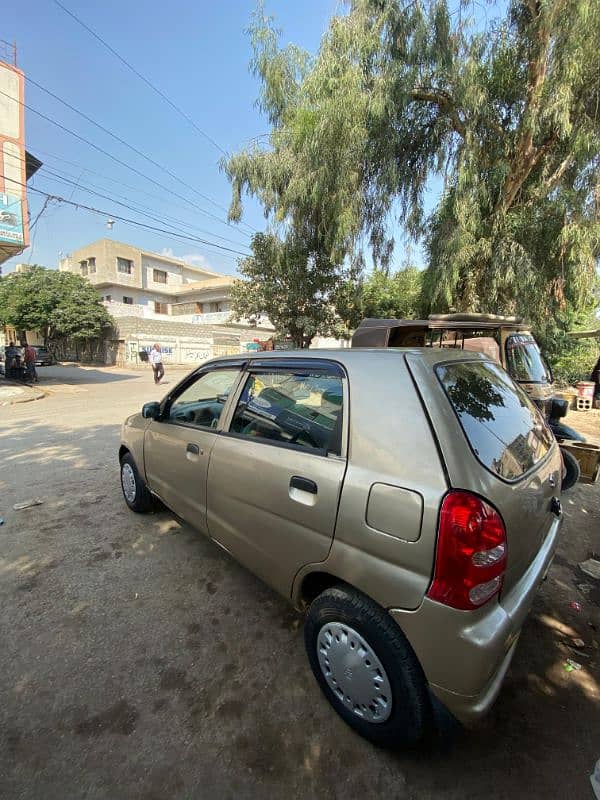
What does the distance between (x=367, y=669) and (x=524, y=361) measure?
4.73m

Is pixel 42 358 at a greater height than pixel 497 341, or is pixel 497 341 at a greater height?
pixel 497 341

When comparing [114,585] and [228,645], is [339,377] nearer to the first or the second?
[228,645]

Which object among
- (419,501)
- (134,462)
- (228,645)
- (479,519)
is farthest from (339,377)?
(134,462)

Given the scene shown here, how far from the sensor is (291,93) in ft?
35.8

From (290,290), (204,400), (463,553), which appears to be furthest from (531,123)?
(463,553)

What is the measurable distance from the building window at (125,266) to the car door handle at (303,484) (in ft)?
130

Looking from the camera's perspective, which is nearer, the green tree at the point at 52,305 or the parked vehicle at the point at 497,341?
the parked vehicle at the point at 497,341

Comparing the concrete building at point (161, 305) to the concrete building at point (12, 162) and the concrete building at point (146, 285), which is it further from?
the concrete building at point (12, 162)

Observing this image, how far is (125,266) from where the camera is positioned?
3628 cm

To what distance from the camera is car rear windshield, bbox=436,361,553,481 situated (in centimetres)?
162

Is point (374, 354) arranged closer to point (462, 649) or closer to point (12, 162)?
point (462, 649)

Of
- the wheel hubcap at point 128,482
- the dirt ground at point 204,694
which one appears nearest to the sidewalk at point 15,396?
the wheel hubcap at point 128,482

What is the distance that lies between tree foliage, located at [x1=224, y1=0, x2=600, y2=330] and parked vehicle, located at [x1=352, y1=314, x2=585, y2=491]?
3.86m

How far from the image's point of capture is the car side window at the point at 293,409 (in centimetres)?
189
